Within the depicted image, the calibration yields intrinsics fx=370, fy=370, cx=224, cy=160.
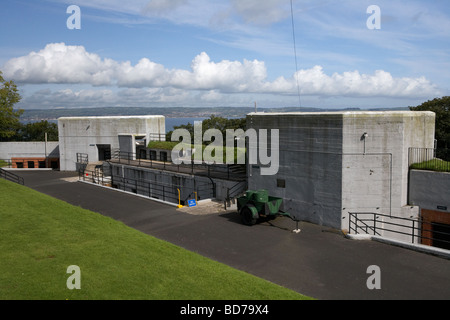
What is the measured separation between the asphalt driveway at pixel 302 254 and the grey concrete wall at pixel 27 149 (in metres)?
26.1

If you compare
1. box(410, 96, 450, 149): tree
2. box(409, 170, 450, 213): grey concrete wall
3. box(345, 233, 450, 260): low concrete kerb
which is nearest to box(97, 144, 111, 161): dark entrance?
box(345, 233, 450, 260): low concrete kerb

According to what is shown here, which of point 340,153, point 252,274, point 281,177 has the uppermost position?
point 340,153

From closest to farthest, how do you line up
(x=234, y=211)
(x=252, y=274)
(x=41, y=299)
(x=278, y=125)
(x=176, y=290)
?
(x=41, y=299)
(x=176, y=290)
(x=252, y=274)
(x=278, y=125)
(x=234, y=211)

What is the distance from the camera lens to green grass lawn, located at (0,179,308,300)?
8.52m

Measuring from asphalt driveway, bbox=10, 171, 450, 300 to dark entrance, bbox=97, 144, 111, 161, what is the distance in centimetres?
1850

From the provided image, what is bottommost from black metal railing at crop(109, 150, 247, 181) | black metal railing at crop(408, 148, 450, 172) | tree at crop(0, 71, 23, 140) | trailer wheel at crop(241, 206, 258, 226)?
trailer wheel at crop(241, 206, 258, 226)

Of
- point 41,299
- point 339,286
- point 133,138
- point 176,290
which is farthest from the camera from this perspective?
point 133,138

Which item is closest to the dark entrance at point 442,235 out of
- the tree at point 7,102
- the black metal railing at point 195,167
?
the black metal railing at point 195,167

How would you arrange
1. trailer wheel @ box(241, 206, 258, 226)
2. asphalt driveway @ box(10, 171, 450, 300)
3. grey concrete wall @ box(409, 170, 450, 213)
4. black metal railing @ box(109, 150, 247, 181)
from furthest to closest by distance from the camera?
black metal railing @ box(109, 150, 247, 181) → trailer wheel @ box(241, 206, 258, 226) → grey concrete wall @ box(409, 170, 450, 213) → asphalt driveway @ box(10, 171, 450, 300)

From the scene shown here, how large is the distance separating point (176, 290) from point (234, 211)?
9.67 m

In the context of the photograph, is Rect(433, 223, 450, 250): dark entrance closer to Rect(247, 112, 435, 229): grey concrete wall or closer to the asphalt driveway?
Rect(247, 112, 435, 229): grey concrete wall
